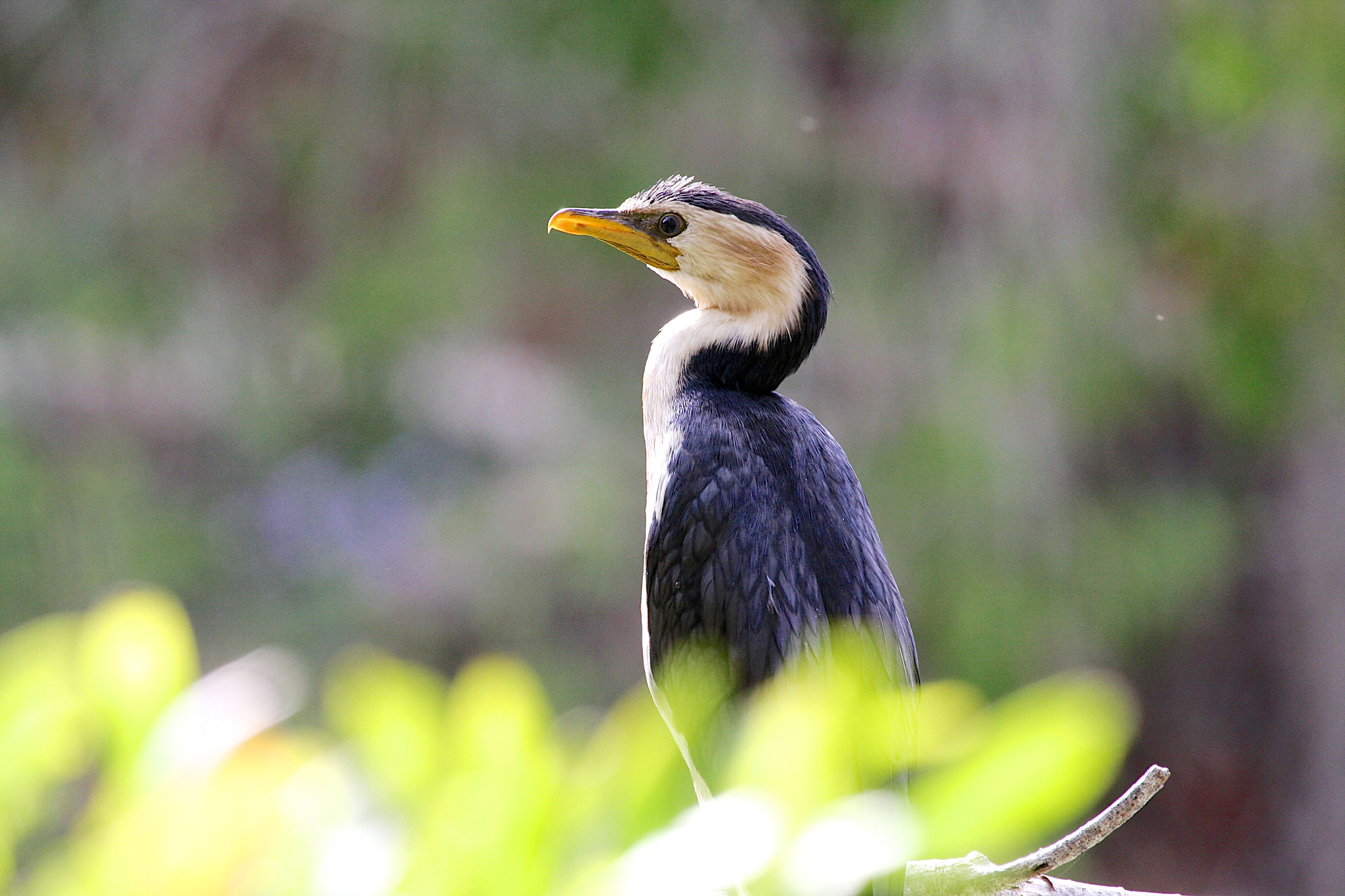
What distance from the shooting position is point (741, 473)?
154 centimetres

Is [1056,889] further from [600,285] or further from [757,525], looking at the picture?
[600,285]

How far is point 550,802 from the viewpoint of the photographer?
1.81 ft

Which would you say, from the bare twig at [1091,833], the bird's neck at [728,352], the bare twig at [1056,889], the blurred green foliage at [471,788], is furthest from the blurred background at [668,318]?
the blurred green foliage at [471,788]

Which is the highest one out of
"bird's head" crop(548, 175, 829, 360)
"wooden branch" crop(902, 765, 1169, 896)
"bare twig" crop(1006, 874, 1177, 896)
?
"bird's head" crop(548, 175, 829, 360)

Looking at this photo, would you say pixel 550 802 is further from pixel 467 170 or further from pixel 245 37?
pixel 245 37

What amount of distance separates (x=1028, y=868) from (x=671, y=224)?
935 millimetres

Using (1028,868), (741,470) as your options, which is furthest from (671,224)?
(1028,868)

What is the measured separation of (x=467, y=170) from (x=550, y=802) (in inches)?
190

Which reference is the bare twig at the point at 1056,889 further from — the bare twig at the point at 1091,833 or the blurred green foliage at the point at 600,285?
the blurred green foliage at the point at 600,285

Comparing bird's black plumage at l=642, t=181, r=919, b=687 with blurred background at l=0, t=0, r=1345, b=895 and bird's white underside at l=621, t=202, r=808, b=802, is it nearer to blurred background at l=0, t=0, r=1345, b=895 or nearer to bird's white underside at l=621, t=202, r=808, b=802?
bird's white underside at l=621, t=202, r=808, b=802

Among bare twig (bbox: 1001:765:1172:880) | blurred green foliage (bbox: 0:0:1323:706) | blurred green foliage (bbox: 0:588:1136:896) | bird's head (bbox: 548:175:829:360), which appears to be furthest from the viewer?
blurred green foliage (bbox: 0:0:1323:706)

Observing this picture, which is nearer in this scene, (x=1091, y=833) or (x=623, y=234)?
(x=1091, y=833)

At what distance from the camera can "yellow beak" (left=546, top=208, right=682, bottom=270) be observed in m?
1.58

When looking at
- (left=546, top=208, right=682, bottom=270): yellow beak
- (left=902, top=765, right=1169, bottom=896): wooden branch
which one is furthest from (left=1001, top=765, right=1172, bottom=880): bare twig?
(left=546, top=208, right=682, bottom=270): yellow beak
